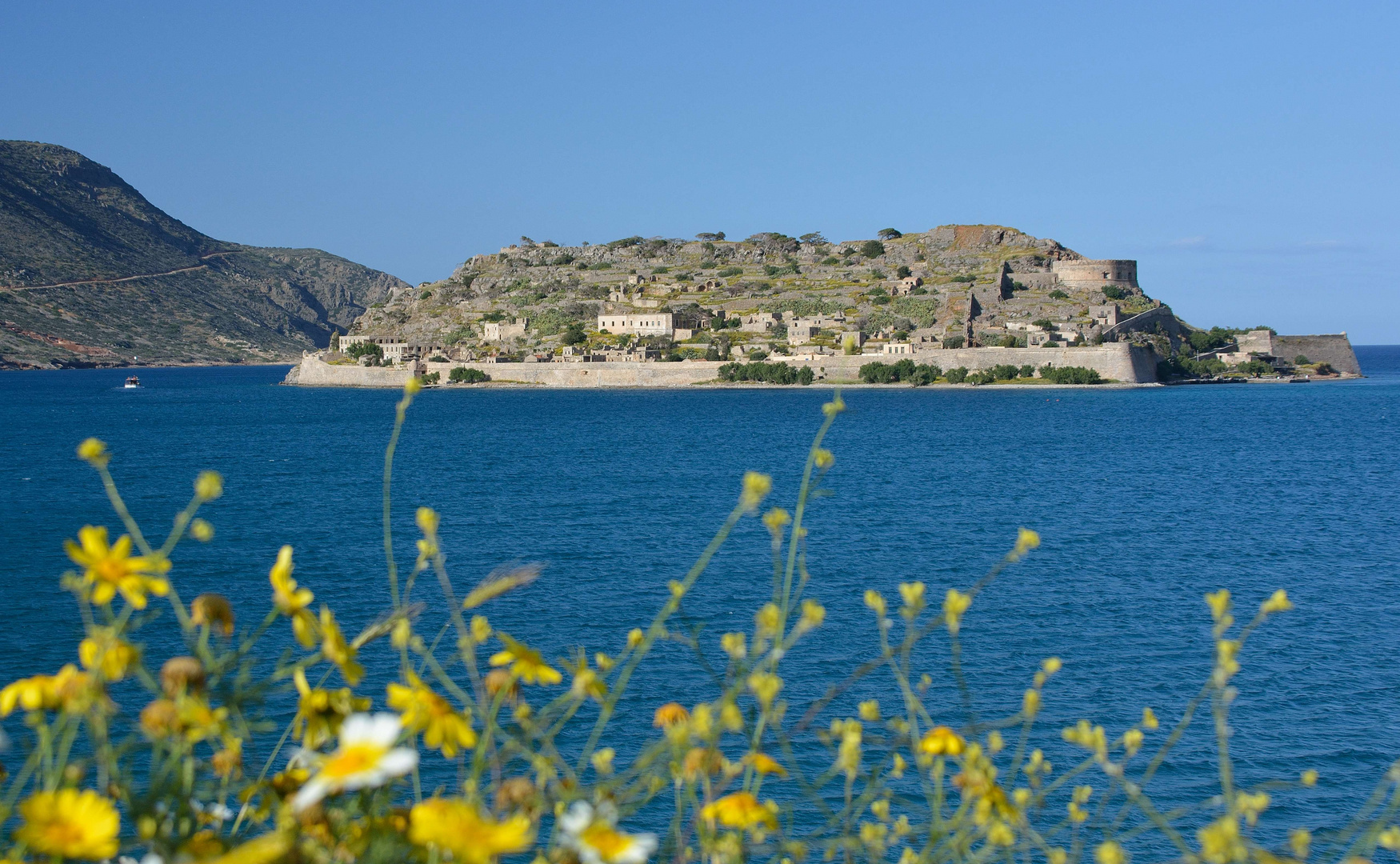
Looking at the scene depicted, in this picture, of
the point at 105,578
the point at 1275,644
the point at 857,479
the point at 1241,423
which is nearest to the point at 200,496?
the point at 105,578

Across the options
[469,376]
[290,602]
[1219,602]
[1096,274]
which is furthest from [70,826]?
[1096,274]

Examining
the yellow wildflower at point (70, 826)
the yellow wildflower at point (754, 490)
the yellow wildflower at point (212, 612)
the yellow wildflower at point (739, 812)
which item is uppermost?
the yellow wildflower at point (754, 490)

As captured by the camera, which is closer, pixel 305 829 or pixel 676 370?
pixel 305 829

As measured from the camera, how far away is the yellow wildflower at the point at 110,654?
1679mm

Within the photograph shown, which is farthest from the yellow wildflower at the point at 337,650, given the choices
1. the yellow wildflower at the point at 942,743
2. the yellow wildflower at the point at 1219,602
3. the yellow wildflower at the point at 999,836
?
the yellow wildflower at the point at 1219,602

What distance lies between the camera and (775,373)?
231ft

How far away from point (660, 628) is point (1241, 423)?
4825cm

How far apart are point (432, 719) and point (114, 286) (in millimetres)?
157900

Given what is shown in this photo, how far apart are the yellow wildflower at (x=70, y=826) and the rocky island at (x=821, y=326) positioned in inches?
2340

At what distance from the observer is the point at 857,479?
28.5m

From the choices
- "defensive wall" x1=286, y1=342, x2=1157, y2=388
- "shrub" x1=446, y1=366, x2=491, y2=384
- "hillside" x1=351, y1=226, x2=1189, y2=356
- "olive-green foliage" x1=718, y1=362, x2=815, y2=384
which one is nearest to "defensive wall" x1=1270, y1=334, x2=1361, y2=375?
"hillside" x1=351, y1=226, x2=1189, y2=356

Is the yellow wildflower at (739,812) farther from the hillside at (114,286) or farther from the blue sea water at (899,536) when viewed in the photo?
the hillside at (114,286)

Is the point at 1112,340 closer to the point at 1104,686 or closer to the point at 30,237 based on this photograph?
the point at 1104,686

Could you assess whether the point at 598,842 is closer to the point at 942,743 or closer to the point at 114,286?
the point at 942,743
